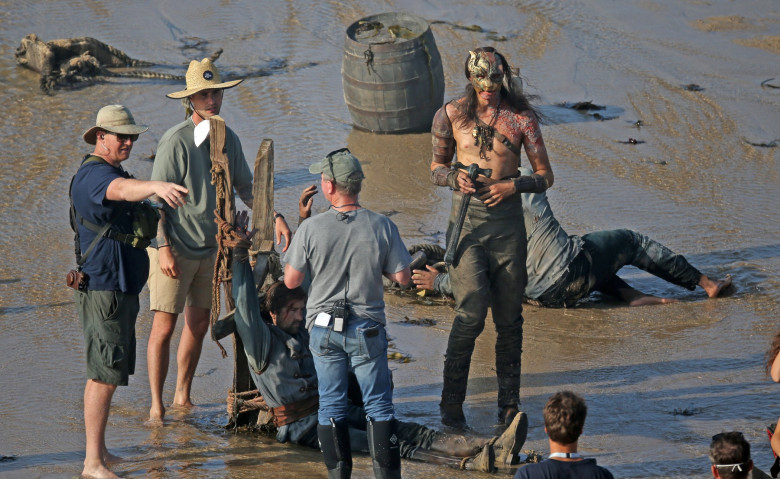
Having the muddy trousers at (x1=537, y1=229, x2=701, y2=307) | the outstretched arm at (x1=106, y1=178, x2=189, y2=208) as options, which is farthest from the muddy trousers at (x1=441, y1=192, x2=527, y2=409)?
the outstretched arm at (x1=106, y1=178, x2=189, y2=208)

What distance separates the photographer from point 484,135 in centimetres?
610

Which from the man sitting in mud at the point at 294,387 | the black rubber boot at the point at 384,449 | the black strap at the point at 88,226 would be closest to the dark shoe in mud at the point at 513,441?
the man sitting in mud at the point at 294,387

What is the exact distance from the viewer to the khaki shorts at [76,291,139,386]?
17.4 feet

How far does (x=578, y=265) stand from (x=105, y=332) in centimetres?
Answer: 380

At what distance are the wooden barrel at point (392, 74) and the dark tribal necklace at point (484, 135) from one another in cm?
526

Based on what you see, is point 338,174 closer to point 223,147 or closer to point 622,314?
point 223,147

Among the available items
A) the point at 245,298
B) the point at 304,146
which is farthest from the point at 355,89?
the point at 245,298

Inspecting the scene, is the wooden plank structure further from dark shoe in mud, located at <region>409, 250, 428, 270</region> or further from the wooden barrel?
the wooden barrel

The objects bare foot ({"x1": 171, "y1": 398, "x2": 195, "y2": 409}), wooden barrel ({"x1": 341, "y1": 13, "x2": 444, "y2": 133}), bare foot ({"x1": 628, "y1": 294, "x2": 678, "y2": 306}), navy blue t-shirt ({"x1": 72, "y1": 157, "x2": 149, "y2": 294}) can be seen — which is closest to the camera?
navy blue t-shirt ({"x1": 72, "y1": 157, "x2": 149, "y2": 294})

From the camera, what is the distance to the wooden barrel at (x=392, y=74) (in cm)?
1127

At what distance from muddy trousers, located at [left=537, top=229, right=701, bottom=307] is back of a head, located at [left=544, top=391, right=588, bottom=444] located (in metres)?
3.99

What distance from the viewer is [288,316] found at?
19.0 feet

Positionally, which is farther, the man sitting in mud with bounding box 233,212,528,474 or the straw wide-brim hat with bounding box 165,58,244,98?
the straw wide-brim hat with bounding box 165,58,244,98

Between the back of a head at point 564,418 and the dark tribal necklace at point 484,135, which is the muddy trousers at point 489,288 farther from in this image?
the back of a head at point 564,418
